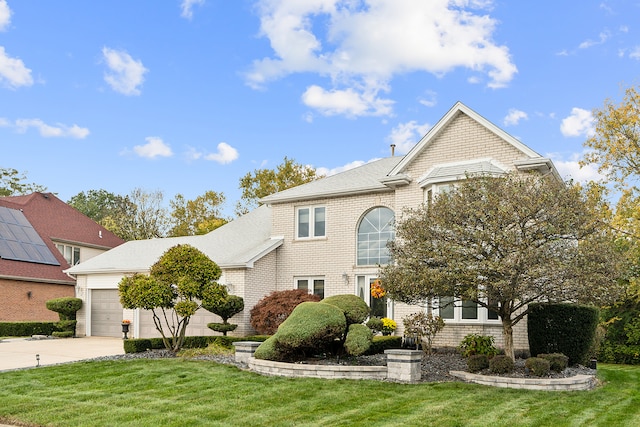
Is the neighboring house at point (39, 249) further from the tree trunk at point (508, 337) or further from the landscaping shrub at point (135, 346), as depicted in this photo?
the tree trunk at point (508, 337)

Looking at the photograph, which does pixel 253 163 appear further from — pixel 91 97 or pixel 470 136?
pixel 470 136

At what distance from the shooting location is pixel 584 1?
17.7 meters

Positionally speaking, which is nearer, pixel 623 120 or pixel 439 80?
pixel 439 80

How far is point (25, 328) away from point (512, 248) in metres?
22.8

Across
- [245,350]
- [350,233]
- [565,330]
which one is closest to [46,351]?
[245,350]

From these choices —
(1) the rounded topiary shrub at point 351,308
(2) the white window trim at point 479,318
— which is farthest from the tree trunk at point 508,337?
(2) the white window trim at point 479,318

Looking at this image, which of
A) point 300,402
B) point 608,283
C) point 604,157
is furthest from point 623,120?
point 300,402

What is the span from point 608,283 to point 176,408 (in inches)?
356

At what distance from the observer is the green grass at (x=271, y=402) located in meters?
9.38

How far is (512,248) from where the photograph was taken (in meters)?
12.4

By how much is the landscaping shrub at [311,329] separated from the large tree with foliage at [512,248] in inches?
66.8

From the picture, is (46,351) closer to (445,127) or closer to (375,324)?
(375,324)

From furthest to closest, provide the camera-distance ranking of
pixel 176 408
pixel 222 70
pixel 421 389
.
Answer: pixel 222 70 < pixel 421 389 < pixel 176 408

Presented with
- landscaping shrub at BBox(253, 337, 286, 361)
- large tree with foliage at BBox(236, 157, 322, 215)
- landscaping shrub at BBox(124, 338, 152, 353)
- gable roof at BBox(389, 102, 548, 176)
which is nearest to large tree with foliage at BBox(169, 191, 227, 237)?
large tree with foliage at BBox(236, 157, 322, 215)
